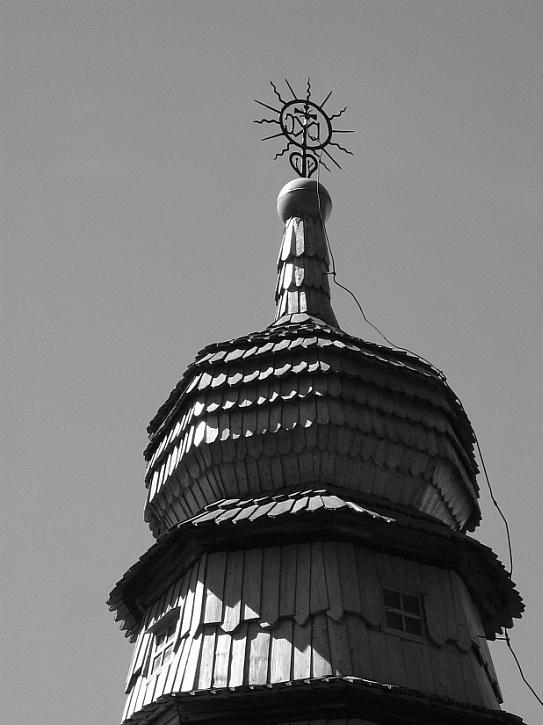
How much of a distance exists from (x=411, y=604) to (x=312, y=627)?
151cm

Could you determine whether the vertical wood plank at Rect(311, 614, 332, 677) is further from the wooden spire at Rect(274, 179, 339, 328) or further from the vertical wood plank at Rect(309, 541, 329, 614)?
the wooden spire at Rect(274, 179, 339, 328)

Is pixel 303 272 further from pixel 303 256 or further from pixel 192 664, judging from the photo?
pixel 192 664

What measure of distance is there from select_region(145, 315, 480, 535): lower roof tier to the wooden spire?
1904 mm

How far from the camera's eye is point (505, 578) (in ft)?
59.0

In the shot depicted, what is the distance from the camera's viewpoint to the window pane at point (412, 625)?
16344 millimetres

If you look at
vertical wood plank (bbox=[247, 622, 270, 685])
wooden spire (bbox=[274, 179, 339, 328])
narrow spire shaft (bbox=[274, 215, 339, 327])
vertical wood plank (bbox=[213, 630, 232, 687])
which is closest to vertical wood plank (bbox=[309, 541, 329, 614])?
vertical wood plank (bbox=[247, 622, 270, 685])

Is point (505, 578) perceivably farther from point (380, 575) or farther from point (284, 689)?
point (284, 689)

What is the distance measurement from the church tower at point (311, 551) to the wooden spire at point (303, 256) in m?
0.94

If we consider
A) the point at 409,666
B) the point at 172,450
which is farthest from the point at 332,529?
the point at 172,450

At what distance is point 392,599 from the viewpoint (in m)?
16.6

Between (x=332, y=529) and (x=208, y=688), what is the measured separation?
2.51 metres

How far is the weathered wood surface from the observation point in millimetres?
15547

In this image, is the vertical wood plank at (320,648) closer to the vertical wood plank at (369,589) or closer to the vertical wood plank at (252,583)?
the vertical wood plank at (369,589)

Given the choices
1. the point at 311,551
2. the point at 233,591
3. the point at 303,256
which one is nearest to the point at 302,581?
the point at 311,551
